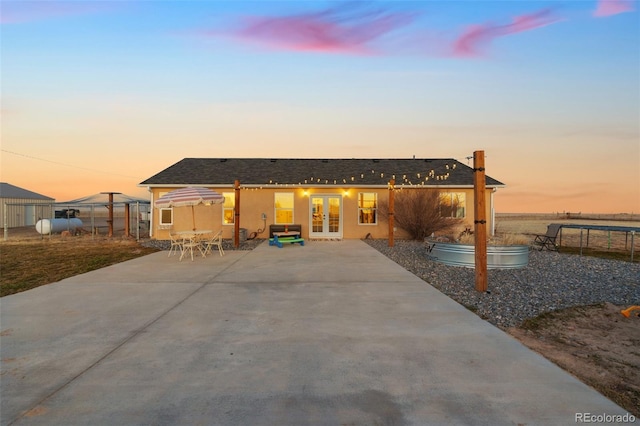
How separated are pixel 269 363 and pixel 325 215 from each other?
14.0 metres

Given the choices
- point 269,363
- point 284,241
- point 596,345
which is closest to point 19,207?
point 284,241

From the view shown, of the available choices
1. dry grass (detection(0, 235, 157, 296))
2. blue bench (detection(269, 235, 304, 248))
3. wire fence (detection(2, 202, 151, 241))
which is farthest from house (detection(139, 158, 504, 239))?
dry grass (detection(0, 235, 157, 296))

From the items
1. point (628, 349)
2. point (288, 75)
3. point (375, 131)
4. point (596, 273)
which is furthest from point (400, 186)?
point (628, 349)

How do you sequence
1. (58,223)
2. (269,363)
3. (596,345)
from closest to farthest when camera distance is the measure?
(269,363) → (596,345) → (58,223)

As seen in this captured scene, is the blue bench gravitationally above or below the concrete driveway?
above

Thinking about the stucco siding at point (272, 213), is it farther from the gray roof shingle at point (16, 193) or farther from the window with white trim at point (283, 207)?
the gray roof shingle at point (16, 193)

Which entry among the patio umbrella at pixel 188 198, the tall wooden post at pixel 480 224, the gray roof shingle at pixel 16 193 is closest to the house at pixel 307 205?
the patio umbrella at pixel 188 198

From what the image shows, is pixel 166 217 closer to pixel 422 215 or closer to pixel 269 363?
pixel 422 215

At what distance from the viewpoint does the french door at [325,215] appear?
1720 centimetres

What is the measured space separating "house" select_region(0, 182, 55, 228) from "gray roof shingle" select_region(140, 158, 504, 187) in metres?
17.0

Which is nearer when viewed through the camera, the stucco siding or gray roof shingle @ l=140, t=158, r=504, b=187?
the stucco siding

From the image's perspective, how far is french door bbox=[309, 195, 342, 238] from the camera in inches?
677

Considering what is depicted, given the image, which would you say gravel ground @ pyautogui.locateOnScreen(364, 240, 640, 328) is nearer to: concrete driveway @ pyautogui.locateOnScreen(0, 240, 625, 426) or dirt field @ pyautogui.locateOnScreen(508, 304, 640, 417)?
dirt field @ pyautogui.locateOnScreen(508, 304, 640, 417)

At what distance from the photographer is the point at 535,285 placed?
712 cm
